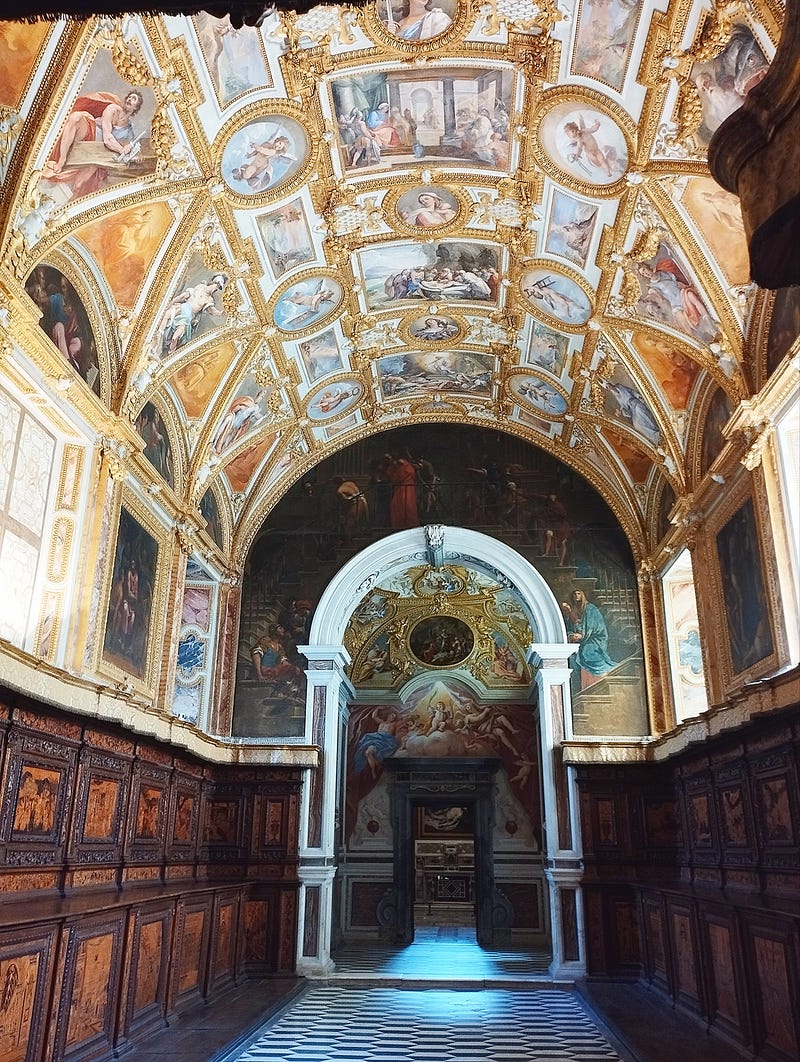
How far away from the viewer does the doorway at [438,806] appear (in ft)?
65.4

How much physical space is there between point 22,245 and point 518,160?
602 cm

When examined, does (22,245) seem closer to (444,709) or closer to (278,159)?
(278,159)

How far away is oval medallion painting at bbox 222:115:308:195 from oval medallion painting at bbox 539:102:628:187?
2.95 metres

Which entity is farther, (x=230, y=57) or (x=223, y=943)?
(x=223, y=943)

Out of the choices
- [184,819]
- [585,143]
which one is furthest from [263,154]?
[184,819]

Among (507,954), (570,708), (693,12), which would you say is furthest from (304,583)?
(693,12)

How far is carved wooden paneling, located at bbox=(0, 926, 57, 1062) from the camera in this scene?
20.6ft

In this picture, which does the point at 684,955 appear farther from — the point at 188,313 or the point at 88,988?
the point at 188,313

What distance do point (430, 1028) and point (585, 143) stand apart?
10.4 metres

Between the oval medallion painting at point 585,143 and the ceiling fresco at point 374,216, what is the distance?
0.03m

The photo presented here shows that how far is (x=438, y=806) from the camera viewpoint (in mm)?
21609

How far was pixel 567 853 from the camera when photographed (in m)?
14.9

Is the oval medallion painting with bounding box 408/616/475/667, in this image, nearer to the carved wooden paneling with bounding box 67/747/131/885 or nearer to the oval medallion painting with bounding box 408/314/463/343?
the oval medallion painting with bounding box 408/314/463/343

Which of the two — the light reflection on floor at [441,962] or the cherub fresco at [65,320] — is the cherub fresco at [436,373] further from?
the light reflection on floor at [441,962]
